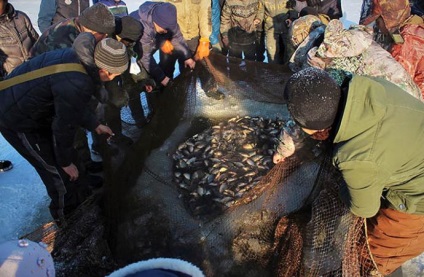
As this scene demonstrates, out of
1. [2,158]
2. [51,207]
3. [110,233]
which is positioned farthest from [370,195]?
[2,158]

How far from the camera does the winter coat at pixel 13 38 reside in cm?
434

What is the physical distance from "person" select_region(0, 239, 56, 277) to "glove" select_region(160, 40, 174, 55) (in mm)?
3781

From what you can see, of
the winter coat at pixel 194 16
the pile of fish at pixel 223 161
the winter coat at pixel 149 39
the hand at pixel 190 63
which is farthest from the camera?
the winter coat at pixel 194 16

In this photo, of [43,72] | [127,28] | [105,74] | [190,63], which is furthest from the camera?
[190,63]

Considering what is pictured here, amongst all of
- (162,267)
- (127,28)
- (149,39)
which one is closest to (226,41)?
(149,39)

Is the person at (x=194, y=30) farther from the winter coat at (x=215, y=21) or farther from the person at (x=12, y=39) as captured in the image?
the person at (x=12, y=39)

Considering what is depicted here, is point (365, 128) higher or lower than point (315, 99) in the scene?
lower

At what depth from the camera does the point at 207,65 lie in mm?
4508

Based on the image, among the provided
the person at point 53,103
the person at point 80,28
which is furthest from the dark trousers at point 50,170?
the person at point 80,28

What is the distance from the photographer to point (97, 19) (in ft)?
11.3

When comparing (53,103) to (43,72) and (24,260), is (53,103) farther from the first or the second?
(24,260)

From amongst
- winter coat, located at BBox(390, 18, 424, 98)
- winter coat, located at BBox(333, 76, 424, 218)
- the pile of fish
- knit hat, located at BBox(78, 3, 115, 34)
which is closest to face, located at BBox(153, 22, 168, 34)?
knit hat, located at BBox(78, 3, 115, 34)

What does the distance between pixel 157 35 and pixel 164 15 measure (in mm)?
458

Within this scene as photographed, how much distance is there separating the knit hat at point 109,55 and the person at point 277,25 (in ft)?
10.4
